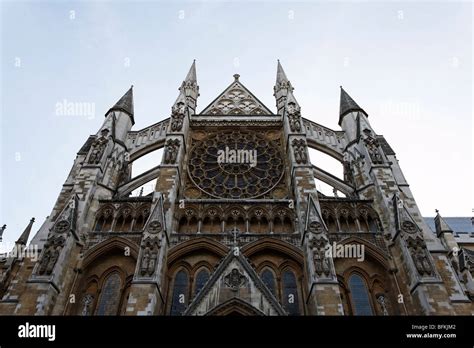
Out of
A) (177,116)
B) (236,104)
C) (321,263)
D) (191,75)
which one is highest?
(191,75)

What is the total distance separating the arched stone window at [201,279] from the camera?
618 inches

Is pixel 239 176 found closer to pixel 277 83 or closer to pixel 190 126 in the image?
pixel 190 126

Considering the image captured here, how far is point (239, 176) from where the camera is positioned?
20.2m

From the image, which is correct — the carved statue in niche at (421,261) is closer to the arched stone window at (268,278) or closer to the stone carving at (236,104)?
the arched stone window at (268,278)

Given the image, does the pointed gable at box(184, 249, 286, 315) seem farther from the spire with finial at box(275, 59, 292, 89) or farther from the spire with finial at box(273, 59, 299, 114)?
the spire with finial at box(275, 59, 292, 89)

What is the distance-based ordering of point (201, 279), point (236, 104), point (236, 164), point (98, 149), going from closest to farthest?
point (201, 279) → point (98, 149) → point (236, 164) → point (236, 104)

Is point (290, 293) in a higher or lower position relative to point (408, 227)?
lower

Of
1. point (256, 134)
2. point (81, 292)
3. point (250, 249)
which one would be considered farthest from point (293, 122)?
point (81, 292)

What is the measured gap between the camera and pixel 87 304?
15.0 m

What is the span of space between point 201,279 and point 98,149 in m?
9.66

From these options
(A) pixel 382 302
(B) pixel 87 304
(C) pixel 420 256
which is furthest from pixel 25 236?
(C) pixel 420 256

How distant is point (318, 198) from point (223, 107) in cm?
1113

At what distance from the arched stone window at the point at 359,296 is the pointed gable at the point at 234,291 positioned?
427 cm

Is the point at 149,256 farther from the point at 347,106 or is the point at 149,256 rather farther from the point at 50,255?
the point at 347,106
